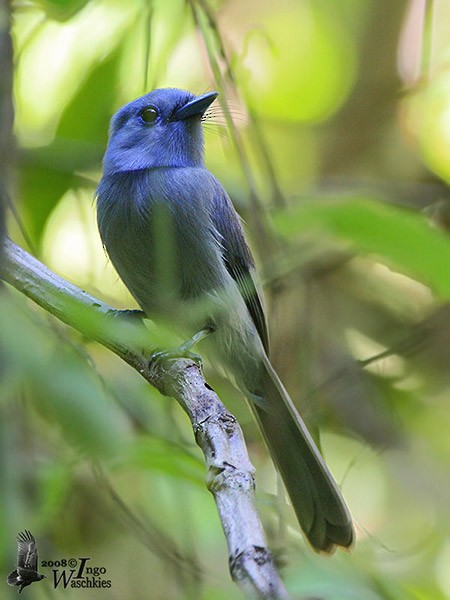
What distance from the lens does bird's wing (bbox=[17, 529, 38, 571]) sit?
84.5 inches

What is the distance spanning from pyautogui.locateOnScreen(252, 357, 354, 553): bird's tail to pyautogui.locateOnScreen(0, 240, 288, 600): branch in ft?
3.56

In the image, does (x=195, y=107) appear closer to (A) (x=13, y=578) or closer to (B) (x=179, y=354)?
(B) (x=179, y=354)

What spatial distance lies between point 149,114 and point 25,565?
2011 mm

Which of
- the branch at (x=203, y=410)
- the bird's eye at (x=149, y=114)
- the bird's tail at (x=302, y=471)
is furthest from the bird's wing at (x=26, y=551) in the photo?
the bird's eye at (x=149, y=114)

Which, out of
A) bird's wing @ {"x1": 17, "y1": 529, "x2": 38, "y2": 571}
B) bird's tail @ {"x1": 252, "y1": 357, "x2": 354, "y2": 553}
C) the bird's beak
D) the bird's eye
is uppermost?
the bird's eye

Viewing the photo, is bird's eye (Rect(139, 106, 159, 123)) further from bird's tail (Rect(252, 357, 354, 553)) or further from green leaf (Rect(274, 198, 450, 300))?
green leaf (Rect(274, 198, 450, 300))

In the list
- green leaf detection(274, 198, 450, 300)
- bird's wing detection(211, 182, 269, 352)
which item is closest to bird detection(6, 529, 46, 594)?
green leaf detection(274, 198, 450, 300)

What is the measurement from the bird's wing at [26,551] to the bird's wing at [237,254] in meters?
1.47

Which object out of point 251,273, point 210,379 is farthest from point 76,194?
point 210,379

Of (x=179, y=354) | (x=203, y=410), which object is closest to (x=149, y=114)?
(x=179, y=354)

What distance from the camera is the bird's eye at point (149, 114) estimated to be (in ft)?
11.6

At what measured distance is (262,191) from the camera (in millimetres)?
3699

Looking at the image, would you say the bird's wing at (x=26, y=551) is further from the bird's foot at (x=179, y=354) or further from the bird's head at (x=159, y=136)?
the bird's head at (x=159, y=136)

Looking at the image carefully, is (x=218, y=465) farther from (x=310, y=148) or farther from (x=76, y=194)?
(x=310, y=148)
